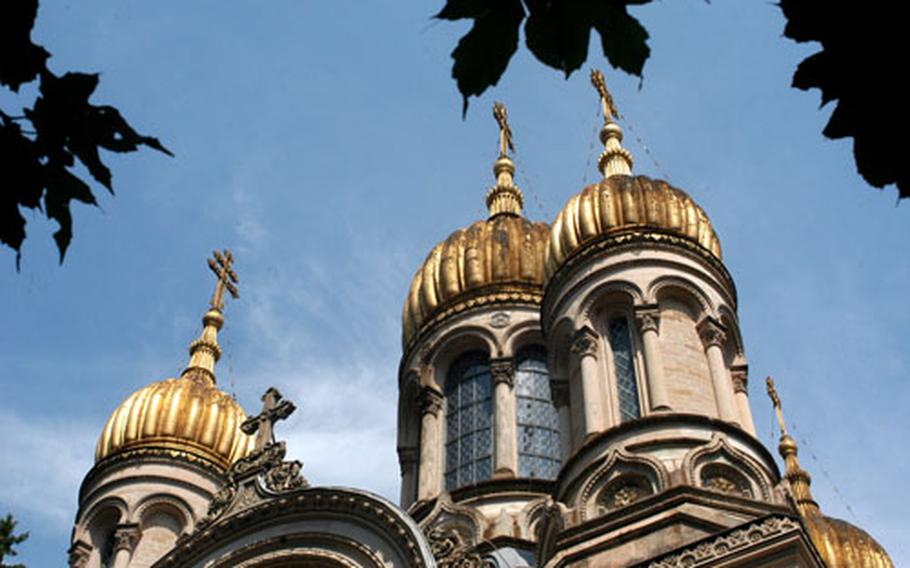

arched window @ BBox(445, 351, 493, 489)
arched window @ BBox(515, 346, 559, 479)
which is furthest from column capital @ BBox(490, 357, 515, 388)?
arched window @ BBox(445, 351, 493, 489)

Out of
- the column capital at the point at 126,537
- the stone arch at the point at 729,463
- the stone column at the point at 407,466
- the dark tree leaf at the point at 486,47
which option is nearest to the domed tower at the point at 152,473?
the column capital at the point at 126,537

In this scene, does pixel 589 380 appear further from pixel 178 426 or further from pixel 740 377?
pixel 178 426

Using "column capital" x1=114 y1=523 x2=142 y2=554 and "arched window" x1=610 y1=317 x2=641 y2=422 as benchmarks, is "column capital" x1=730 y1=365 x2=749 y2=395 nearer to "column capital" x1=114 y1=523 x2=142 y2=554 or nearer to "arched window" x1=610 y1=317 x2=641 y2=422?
"arched window" x1=610 y1=317 x2=641 y2=422

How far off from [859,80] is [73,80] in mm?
2066

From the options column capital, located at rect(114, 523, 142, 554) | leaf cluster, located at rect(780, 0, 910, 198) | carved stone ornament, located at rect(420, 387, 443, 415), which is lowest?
leaf cluster, located at rect(780, 0, 910, 198)

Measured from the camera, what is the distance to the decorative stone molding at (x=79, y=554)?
19781 millimetres

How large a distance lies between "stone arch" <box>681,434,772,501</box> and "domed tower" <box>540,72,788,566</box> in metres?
0.01

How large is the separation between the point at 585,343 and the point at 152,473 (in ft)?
28.3

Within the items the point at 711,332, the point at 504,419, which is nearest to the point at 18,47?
the point at 711,332

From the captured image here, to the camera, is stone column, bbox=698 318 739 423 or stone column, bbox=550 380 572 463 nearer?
stone column, bbox=698 318 739 423

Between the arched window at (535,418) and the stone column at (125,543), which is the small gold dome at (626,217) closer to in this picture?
the arched window at (535,418)

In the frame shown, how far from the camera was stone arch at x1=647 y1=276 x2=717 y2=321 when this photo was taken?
15523 mm

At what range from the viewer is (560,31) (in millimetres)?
3186

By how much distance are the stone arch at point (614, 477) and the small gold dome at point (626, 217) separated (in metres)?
3.73
